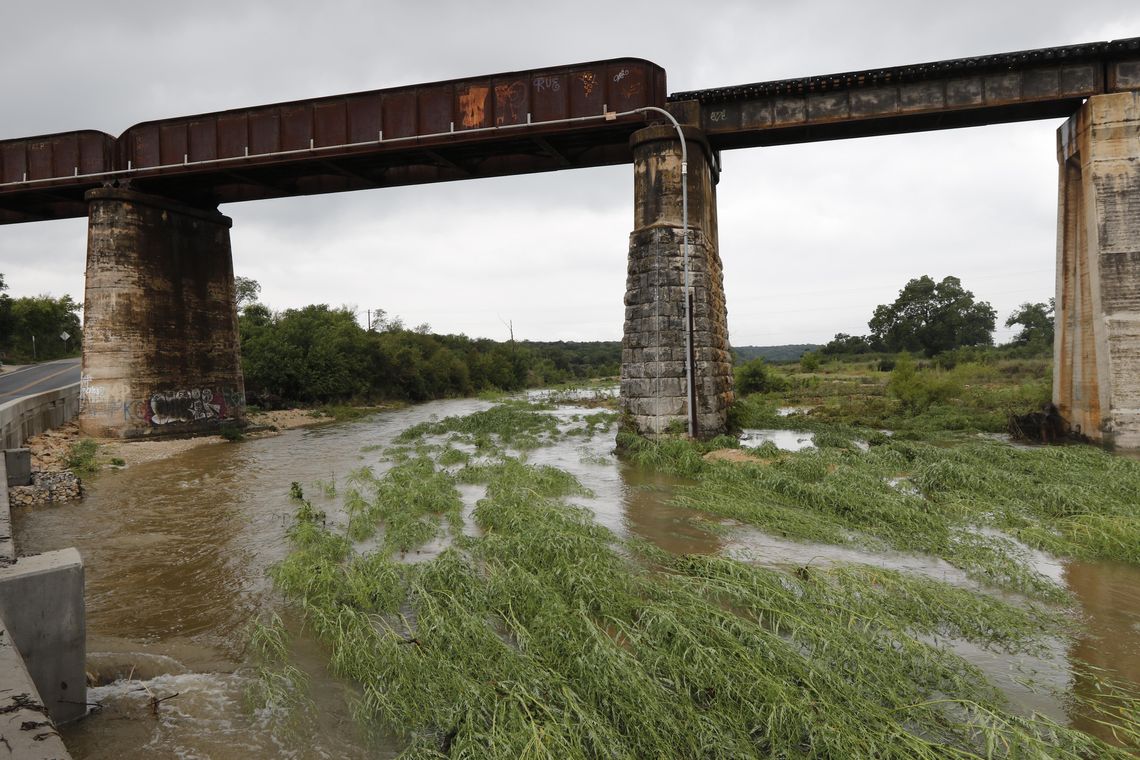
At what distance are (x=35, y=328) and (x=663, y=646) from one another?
7525 centimetres

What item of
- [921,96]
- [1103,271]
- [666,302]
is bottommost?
[666,302]

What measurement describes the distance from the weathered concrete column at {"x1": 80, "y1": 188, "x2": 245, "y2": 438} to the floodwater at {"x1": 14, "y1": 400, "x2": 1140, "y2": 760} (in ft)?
24.7

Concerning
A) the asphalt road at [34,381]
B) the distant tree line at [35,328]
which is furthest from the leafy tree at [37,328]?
the asphalt road at [34,381]

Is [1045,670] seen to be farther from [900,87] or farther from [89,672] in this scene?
[900,87]

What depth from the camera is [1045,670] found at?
4.16 meters

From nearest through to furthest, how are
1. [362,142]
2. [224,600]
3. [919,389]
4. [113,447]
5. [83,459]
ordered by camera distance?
[224,600]
[83,459]
[113,447]
[362,142]
[919,389]

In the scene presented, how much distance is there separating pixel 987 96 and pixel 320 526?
17.2m

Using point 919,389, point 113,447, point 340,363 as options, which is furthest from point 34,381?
point 919,389

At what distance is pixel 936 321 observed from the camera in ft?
243

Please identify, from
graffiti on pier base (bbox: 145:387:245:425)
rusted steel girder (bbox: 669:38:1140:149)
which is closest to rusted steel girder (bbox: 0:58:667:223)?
rusted steel girder (bbox: 669:38:1140:149)

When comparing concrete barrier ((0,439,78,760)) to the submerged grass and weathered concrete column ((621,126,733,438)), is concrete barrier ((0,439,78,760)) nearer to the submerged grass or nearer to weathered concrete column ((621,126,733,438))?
the submerged grass

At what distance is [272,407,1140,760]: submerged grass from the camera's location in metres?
3.11

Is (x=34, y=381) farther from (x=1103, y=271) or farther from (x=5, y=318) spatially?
(x=1103, y=271)

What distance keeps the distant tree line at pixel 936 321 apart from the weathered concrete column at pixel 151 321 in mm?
69532
